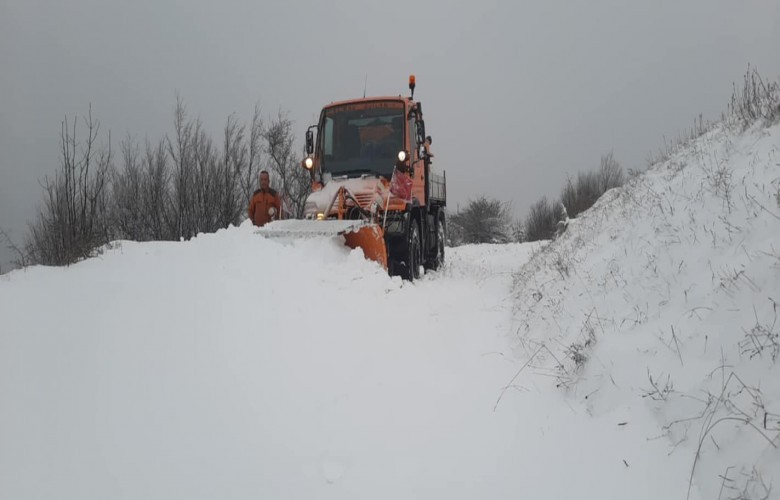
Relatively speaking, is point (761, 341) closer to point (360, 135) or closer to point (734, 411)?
point (734, 411)

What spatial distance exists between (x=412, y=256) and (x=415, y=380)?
202 inches

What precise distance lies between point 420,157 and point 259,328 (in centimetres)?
596

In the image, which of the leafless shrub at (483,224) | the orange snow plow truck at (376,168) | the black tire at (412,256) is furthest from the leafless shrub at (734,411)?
the leafless shrub at (483,224)

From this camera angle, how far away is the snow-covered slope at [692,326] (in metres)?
1.85

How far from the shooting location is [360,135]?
27.6ft

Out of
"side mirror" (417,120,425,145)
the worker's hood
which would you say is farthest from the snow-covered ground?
"side mirror" (417,120,425,145)

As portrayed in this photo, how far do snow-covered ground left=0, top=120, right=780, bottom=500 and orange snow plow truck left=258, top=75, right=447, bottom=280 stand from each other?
9.56 feet

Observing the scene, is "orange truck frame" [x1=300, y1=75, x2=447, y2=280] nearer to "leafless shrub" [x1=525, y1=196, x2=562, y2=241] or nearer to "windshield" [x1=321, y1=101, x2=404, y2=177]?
"windshield" [x1=321, y1=101, x2=404, y2=177]

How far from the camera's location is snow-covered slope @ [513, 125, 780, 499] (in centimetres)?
185

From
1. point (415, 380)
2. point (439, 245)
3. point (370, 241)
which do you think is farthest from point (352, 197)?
point (439, 245)

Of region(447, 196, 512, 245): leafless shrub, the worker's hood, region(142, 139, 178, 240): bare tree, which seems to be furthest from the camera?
region(447, 196, 512, 245): leafless shrub

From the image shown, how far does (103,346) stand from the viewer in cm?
294

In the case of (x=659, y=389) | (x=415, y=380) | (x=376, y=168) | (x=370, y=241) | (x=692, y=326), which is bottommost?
(x=415, y=380)

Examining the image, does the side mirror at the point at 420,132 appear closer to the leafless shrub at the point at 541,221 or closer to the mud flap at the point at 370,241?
the mud flap at the point at 370,241
